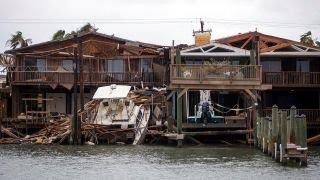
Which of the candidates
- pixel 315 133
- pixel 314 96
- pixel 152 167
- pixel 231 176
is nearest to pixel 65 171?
pixel 152 167

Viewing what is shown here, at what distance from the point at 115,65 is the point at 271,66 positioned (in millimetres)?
13558

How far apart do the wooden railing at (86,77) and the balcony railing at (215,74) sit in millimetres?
11776

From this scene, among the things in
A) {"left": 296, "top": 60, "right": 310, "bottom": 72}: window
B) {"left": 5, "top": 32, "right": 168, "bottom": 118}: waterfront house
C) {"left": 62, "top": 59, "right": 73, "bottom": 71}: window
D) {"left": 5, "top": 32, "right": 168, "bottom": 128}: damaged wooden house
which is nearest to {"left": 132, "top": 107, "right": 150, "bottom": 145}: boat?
{"left": 5, "top": 32, "right": 168, "bottom": 118}: waterfront house

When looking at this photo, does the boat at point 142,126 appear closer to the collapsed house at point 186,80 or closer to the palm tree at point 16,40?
the collapsed house at point 186,80

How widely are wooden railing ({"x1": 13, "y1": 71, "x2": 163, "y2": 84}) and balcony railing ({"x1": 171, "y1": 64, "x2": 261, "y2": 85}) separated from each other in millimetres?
11776

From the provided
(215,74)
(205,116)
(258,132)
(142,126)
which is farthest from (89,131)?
(258,132)

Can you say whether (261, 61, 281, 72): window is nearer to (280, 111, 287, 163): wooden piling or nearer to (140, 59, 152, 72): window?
(140, 59, 152, 72): window

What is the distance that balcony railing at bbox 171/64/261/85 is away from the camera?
41094 millimetres

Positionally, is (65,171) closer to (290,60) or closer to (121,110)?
(121,110)

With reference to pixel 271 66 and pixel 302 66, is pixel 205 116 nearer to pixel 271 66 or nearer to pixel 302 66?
pixel 271 66

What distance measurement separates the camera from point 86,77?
53.3 m

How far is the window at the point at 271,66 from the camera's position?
166 ft

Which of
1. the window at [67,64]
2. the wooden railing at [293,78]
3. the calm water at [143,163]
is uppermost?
the window at [67,64]

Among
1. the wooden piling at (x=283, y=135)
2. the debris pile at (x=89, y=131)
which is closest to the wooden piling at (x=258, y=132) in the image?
the debris pile at (x=89, y=131)
